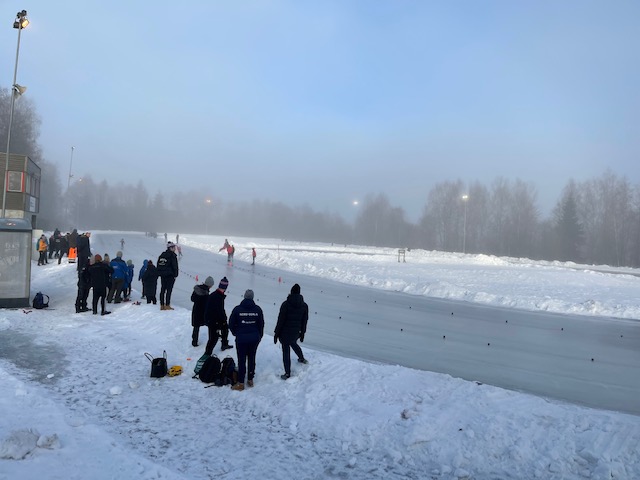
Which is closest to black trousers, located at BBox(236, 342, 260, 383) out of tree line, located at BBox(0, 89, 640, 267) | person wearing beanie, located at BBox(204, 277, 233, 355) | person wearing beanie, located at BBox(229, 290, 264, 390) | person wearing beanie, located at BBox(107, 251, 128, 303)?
person wearing beanie, located at BBox(229, 290, 264, 390)

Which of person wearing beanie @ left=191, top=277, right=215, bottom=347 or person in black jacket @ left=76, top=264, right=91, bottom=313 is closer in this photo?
person wearing beanie @ left=191, top=277, right=215, bottom=347

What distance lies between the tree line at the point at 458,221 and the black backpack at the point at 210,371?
167ft

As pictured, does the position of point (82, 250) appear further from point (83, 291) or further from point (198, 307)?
point (198, 307)

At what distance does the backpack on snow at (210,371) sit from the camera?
26.2 ft

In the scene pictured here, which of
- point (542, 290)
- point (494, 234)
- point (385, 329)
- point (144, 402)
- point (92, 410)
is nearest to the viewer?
point (92, 410)

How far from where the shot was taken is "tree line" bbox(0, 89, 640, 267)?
6575 centimetres

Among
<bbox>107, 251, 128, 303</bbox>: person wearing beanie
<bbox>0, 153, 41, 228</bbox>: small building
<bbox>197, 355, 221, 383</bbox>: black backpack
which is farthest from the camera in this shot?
<bbox>0, 153, 41, 228</bbox>: small building

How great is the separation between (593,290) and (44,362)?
1042 inches

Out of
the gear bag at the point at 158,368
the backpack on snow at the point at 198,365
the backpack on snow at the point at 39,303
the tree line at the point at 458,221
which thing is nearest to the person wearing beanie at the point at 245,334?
the backpack on snow at the point at 198,365

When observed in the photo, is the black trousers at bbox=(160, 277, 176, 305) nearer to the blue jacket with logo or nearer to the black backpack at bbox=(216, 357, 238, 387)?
the black backpack at bbox=(216, 357, 238, 387)

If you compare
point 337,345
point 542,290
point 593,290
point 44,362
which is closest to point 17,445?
point 44,362

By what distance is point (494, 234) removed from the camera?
270 ft

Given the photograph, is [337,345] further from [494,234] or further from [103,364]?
[494,234]

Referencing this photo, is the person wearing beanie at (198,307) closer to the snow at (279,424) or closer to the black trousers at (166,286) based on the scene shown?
the snow at (279,424)
